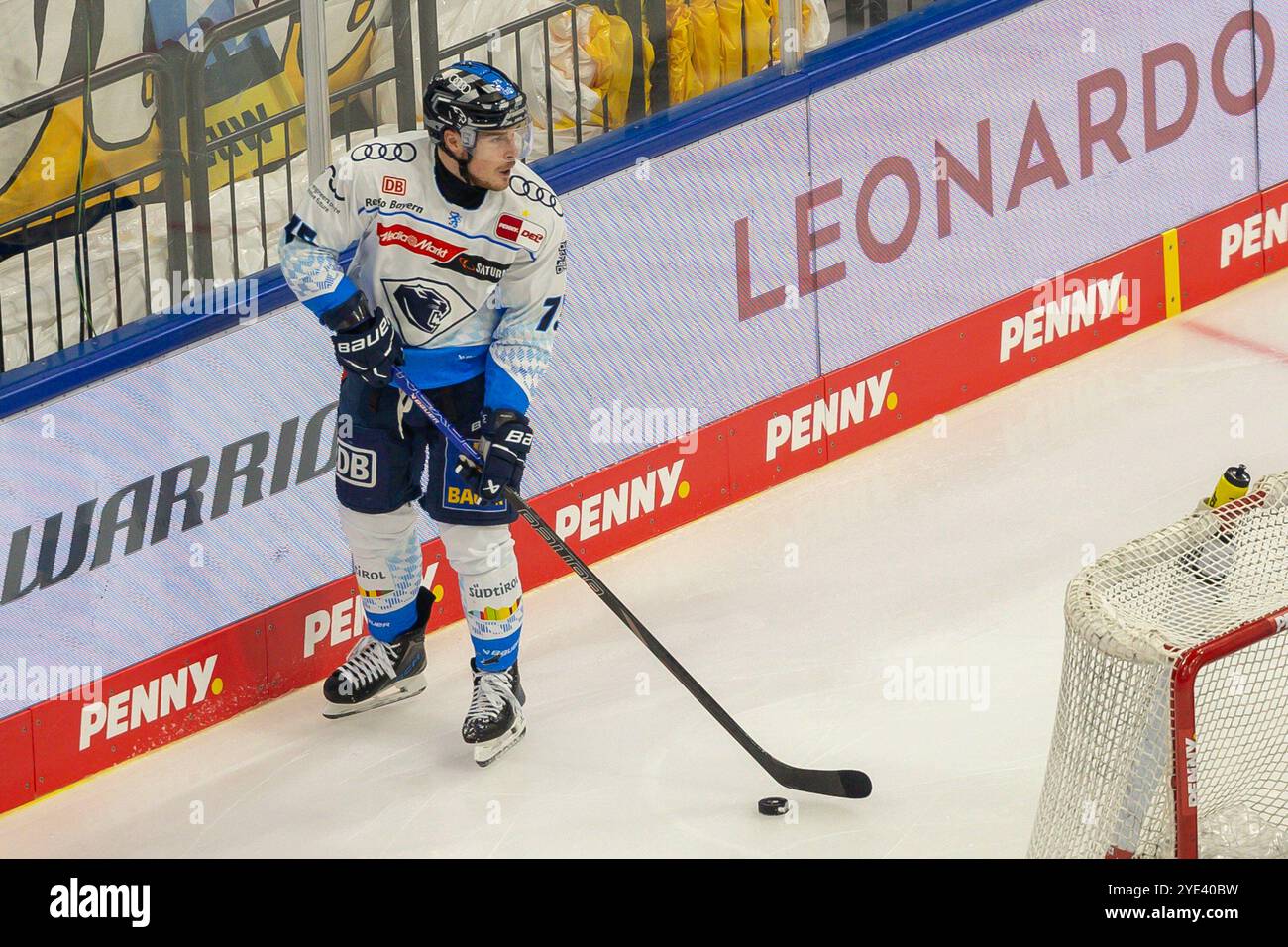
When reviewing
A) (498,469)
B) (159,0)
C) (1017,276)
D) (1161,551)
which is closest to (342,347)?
(498,469)

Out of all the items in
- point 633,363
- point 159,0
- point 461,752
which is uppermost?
point 159,0

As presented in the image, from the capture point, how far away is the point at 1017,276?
7578 millimetres

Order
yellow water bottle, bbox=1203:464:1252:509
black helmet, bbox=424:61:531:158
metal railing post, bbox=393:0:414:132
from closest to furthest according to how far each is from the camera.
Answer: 1. yellow water bottle, bbox=1203:464:1252:509
2. black helmet, bbox=424:61:531:158
3. metal railing post, bbox=393:0:414:132

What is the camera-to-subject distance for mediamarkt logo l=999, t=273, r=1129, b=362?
24.9 feet

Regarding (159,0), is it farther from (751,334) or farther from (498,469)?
(751,334)

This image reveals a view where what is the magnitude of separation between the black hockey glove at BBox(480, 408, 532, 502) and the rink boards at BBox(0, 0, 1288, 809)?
0.69 meters

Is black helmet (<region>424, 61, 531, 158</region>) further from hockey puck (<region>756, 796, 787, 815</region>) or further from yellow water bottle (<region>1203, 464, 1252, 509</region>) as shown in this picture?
yellow water bottle (<region>1203, 464, 1252, 509</region>)

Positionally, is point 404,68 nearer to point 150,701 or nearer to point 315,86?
point 315,86

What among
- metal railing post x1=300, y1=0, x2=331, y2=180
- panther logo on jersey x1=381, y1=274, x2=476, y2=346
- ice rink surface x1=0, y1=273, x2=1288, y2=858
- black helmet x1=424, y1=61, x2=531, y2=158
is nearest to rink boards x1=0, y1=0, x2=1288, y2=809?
ice rink surface x1=0, y1=273, x2=1288, y2=858

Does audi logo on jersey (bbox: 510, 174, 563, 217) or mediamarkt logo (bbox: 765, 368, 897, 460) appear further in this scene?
mediamarkt logo (bbox: 765, 368, 897, 460)

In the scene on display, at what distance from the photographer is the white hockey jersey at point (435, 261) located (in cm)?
544

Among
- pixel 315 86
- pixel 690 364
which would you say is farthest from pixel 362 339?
pixel 690 364

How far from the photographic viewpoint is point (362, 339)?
5.44 meters

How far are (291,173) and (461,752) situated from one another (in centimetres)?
150
